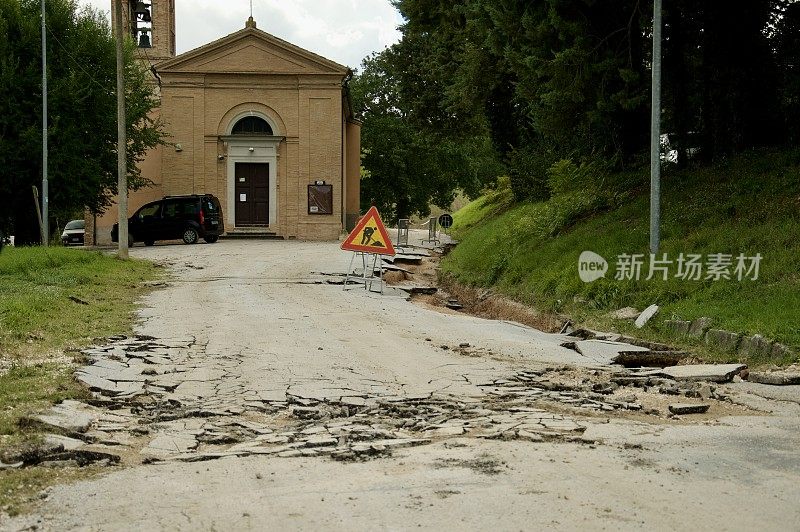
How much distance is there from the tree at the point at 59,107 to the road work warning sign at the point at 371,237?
18.3 meters

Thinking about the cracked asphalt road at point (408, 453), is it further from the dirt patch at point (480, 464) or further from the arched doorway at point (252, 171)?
the arched doorway at point (252, 171)

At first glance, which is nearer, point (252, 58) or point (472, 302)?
point (472, 302)

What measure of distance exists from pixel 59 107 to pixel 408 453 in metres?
32.4

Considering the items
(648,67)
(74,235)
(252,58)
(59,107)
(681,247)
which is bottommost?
(74,235)

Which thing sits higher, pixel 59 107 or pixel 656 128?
pixel 59 107

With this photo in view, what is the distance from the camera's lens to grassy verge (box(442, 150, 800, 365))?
12.8m

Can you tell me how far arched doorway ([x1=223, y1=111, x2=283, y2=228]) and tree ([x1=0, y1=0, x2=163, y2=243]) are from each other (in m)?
6.12

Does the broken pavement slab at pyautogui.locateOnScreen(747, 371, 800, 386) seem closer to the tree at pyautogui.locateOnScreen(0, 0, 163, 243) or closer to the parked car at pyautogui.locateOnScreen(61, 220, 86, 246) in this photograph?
the tree at pyautogui.locateOnScreen(0, 0, 163, 243)

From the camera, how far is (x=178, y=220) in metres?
36.0

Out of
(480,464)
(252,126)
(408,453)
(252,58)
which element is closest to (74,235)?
(252,126)

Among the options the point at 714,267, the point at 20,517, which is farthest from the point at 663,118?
the point at 20,517

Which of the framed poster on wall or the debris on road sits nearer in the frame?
the debris on road

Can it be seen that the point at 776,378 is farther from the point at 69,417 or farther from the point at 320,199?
the point at 320,199

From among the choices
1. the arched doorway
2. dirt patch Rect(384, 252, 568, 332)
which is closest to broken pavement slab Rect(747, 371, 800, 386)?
dirt patch Rect(384, 252, 568, 332)
